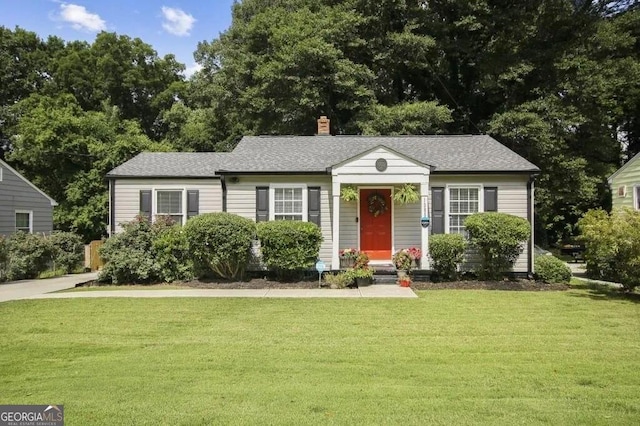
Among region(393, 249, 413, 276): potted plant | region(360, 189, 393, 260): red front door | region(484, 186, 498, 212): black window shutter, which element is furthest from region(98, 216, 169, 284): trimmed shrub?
region(484, 186, 498, 212): black window shutter

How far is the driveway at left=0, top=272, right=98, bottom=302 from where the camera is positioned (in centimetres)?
1114

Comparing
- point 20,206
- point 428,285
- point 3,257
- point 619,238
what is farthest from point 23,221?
point 619,238

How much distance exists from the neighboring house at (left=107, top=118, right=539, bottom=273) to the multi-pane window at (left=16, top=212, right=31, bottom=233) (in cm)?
754

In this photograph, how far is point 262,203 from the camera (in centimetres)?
1359

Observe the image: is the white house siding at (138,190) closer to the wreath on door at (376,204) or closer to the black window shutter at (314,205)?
the black window shutter at (314,205)

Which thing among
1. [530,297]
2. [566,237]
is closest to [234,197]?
[530,297]

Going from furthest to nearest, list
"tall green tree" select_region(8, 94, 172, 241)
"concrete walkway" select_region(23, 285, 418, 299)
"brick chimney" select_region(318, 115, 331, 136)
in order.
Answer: "tall green tree" select_region(8, 94, 172, 241), "brick chimney" select_region(318, 115, 331, 136), "concrete walkway" select_region(23, 285, 418, 299)

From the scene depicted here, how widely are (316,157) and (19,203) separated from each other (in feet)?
42.5

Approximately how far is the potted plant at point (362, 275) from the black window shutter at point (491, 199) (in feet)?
13.5

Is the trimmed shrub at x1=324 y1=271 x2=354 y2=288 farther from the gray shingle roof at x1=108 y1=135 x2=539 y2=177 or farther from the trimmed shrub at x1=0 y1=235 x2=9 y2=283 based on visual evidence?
the trimmed shrub at x1=0 y1=235 x2=9 y2=283

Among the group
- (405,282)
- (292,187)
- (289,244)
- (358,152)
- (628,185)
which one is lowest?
(405,282)

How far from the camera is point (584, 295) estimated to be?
10.9 m

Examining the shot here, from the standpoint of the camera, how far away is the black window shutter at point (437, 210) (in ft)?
44.1

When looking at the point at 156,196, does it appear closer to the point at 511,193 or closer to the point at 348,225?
the point at 348,225
